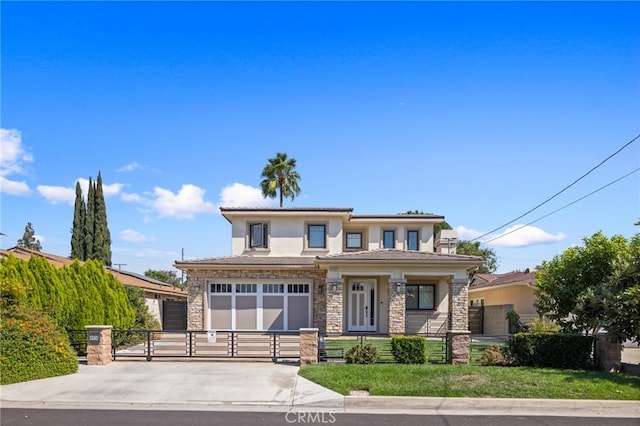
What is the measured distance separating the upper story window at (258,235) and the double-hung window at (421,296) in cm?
813

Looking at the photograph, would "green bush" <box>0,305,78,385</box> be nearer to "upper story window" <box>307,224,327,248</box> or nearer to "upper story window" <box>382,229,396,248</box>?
"upper story window" <box>307,224,327,248</box>

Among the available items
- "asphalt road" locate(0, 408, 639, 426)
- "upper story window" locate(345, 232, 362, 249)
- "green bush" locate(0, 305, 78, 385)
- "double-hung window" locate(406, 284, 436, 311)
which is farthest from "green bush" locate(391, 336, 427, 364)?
"upper story window" locate(345, 232, 362, 249)

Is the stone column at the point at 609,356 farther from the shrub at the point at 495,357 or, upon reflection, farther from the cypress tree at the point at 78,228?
the cypress tree at the point at 78,228

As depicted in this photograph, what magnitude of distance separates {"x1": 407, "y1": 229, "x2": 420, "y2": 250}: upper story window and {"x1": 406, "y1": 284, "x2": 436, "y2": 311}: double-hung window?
2.96 m

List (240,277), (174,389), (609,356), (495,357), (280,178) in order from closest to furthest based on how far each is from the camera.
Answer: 1. (174,389)
2. (609,356)
3. (495,357)
4. (240,277)
5. (280,178)

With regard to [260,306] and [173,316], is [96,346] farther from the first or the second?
[173,316]

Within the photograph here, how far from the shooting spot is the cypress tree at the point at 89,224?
41250 millimetres

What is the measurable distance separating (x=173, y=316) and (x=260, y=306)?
4.89m

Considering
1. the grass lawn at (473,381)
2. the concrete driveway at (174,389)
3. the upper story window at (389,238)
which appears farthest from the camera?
the upper story window at (389,238)

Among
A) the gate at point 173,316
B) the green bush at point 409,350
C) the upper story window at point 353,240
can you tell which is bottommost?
the gate at point 173,316

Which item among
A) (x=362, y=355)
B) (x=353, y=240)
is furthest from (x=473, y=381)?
(x=353, y=240)

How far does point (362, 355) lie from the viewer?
13.4 m

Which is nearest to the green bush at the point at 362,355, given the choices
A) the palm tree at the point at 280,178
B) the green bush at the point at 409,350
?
the green bush at the point at 409,350

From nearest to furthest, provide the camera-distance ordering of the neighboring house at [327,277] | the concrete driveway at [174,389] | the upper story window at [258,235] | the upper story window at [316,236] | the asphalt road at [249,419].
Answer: the asphalt road at [249,419] → the concrete driveway at [174,389] → the neighboring house at [327,277] → the upper story window at [316,236] → the upper story window at [258,235]
